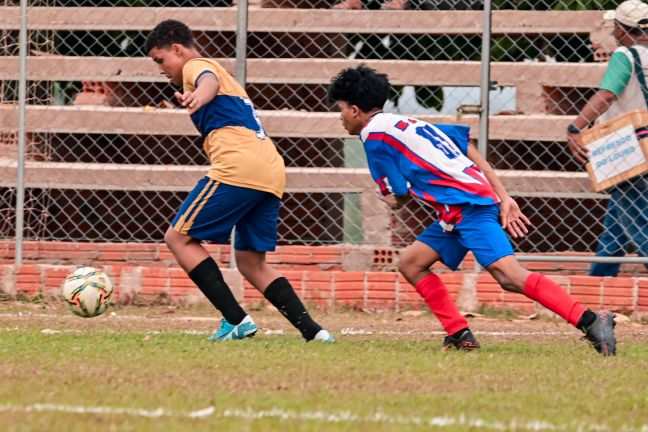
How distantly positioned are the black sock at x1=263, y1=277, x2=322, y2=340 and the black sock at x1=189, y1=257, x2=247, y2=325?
0.22 metres

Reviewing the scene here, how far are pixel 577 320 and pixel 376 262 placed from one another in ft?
12.9

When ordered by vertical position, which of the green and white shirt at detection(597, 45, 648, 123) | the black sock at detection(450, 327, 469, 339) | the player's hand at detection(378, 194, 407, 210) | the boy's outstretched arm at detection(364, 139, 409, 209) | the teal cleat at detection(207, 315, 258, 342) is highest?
the green and white shirt at detection(597, 45, 648, 123)

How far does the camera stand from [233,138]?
23.4 ft

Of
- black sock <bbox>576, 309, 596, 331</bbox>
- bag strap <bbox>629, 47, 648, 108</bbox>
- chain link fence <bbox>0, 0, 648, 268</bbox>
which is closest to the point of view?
black sock <bbox>576, 309, 596, 331</bbox>

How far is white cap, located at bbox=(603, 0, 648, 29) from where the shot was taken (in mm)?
9164

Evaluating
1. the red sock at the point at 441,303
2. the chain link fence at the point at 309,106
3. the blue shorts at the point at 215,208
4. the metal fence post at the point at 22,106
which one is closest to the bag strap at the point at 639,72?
the chain link fence at the point at 309,106

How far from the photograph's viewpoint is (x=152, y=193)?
11.7 m

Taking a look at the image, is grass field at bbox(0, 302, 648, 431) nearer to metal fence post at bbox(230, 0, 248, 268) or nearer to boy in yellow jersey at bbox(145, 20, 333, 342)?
boy in yellow jersey at bbox(145, 20, 333, 342)

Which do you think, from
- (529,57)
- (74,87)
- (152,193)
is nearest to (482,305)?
(529,57)

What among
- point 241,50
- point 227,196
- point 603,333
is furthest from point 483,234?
point 241,50

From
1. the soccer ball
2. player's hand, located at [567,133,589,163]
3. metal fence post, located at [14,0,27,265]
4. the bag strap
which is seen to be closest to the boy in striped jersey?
the soccer ball

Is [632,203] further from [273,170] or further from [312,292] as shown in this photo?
[273,170]

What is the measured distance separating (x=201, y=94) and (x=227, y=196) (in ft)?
1.91

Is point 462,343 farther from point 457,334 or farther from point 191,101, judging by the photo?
point 191,101
